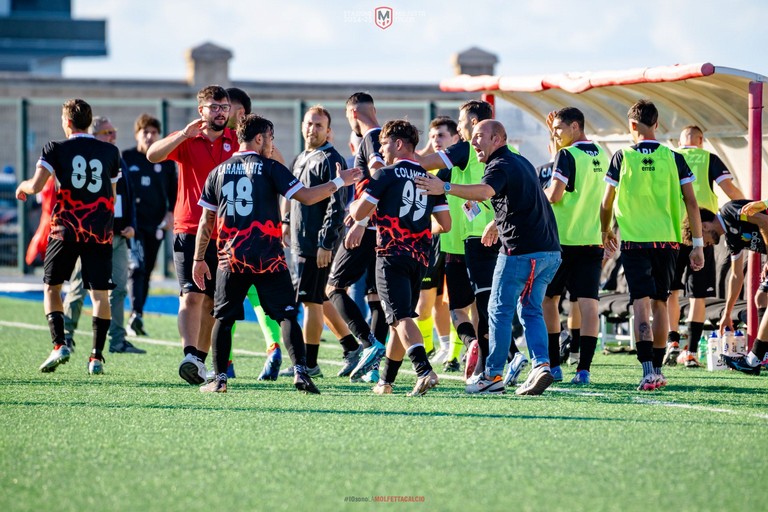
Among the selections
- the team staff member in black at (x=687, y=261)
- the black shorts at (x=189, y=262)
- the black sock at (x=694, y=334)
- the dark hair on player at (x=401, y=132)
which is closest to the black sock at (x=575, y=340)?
the team staff member in black at (x=687, y=261)

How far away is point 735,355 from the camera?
1028 cm

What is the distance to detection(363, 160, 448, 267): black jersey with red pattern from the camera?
8133 millimetres

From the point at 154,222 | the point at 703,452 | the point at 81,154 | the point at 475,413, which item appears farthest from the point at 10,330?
the point at 703,452

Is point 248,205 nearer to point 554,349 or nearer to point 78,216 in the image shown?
point 78,216

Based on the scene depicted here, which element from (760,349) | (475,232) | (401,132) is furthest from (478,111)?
(760,349)

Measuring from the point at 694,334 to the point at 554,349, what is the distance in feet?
6.29

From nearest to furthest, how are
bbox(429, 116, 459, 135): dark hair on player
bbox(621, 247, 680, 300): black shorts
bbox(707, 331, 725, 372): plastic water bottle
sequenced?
bbox(621, 247, 680, 300): black shorts < bbox(429, 116, 459, 135): dark hair on player < bbox(707, 331, 725, 372): plastic water bottle

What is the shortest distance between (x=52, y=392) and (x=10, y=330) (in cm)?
532

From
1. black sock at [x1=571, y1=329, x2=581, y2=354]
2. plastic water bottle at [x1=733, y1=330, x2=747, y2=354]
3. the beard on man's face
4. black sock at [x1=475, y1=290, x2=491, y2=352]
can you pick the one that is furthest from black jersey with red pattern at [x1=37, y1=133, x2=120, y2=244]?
plastic water bottle at [x1=733, y1=330, x2=747, y2=354]

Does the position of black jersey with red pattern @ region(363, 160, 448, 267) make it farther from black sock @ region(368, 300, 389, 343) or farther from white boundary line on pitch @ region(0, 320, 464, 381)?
white boundary line on pitch @ region(0, 320, 464, 381)

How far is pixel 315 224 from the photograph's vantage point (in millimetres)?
9336

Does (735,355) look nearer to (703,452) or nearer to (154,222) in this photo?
(703,452)

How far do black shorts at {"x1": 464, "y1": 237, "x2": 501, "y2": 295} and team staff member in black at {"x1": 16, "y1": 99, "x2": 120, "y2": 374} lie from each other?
293 centimetres

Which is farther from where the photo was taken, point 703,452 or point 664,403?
→ point 664,403
